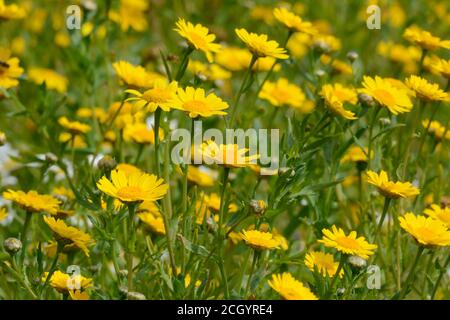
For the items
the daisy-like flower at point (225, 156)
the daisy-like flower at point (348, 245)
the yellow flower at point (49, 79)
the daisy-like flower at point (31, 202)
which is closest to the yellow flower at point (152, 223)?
the daisy-like flower at point (31, 202)

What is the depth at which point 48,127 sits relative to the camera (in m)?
3.01

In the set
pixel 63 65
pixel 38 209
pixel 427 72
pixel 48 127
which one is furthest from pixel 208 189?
pixel 63 65

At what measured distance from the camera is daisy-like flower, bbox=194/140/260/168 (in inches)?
74.7

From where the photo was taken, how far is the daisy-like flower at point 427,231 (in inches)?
75.3

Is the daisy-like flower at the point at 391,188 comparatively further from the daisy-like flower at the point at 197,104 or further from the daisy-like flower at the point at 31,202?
the daisy-like flower at the point at 31,202

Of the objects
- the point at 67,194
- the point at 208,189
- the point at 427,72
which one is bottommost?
the point at 208,189

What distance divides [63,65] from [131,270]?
2.34m

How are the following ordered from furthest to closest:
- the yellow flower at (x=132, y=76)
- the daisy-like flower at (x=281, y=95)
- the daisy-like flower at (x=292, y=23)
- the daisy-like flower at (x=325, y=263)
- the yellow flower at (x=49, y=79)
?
the yellow flower at (x=49, y=79)
the daisy-like flower at (x=281, y=95)
the daisy-like flower at (x=292, y=23)
the yellow flower at (x=132, y=76)
the daisy-like flower at (x=325, y=263)

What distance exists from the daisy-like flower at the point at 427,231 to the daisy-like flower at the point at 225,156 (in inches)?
14.7

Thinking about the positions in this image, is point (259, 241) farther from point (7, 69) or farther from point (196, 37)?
point (7, 69)

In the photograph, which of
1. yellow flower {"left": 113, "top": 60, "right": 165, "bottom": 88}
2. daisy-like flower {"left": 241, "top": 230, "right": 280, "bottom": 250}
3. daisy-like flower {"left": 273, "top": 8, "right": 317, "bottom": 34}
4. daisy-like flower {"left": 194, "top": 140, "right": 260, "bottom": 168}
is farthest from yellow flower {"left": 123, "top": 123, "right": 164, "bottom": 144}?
daisy-like flower {"left": 241, "top": 230, "right": 280, "bottom": 250}

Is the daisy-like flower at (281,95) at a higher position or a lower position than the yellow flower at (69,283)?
higher

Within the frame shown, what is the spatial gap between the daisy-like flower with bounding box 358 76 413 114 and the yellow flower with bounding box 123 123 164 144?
65 centimetres
